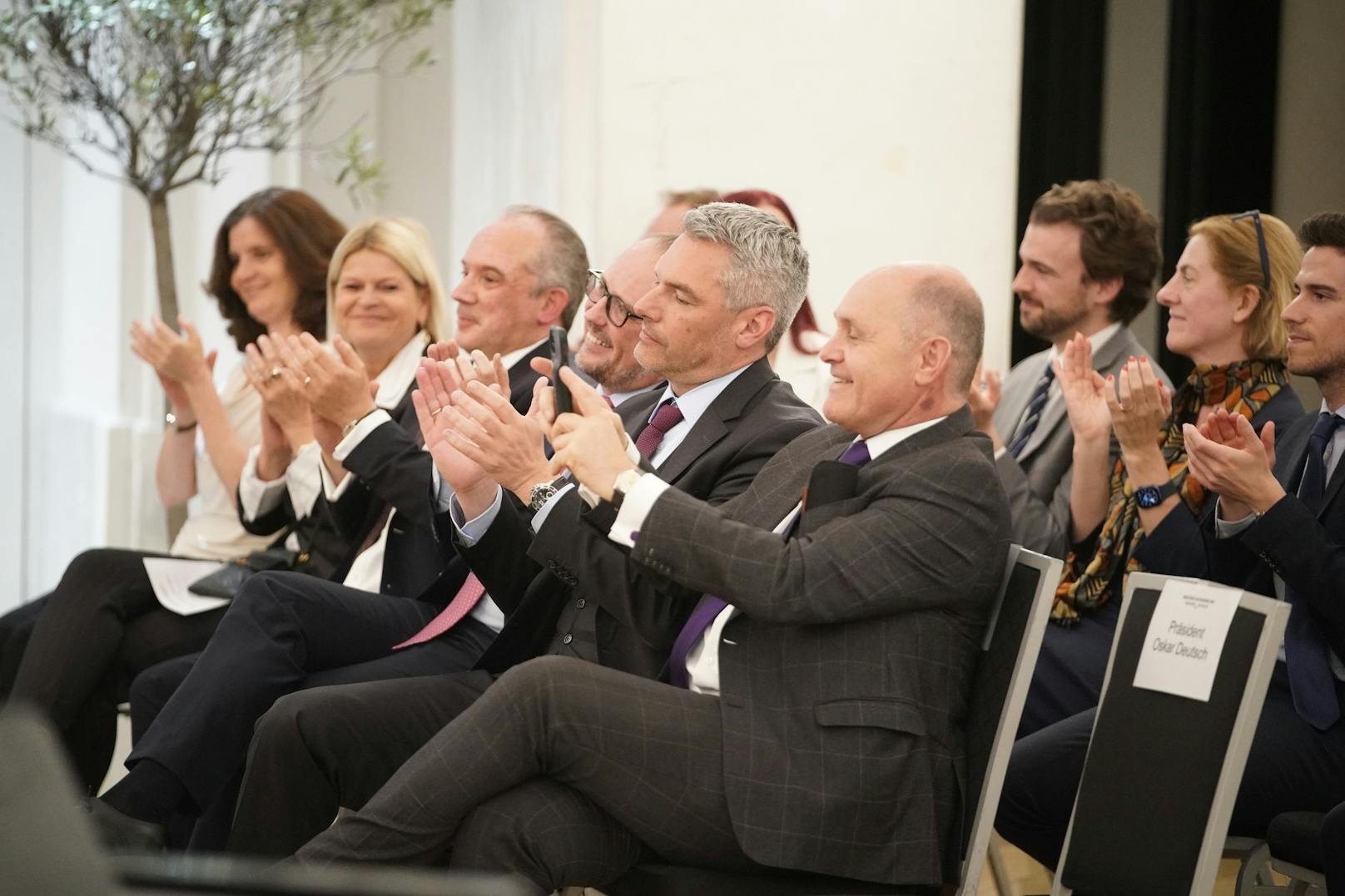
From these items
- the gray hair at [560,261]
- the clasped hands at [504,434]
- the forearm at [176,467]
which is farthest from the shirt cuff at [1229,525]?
the forearm at [176,467]

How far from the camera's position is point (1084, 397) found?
10.4 feet

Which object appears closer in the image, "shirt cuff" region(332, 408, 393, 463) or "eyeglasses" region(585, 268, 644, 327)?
"eyeglasses" region(585, 268, 644, 327)

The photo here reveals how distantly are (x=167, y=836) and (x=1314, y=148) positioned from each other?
3.47 metres

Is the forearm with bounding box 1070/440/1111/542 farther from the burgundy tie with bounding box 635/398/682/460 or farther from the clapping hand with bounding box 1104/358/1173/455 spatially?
the burgundy tie with bounding box 635/398/682/460

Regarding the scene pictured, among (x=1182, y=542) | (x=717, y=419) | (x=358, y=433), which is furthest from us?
(x=358, y=433)

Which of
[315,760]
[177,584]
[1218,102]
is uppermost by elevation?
[1218,102]

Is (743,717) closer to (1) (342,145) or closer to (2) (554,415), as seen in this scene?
(2) (554,415)

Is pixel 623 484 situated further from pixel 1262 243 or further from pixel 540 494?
pixel 1262 243

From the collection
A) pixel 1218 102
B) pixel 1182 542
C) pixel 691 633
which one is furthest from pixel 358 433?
pixel 1218 102

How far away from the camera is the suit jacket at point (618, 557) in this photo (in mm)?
2318

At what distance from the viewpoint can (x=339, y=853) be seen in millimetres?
2061

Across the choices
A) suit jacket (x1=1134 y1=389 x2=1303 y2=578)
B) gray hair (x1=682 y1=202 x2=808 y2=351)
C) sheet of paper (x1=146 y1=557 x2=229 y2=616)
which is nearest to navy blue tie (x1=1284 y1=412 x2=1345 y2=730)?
suit jacket (x1=1134 y1=389 x2=1303 y2=578)

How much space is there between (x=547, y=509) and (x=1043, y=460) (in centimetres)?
147

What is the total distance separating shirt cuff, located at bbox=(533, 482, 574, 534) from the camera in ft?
7.70
